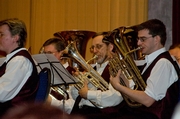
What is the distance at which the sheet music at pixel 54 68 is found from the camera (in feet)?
8.79

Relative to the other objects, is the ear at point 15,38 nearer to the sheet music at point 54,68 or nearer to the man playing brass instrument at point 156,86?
the sheet music at point 54,68

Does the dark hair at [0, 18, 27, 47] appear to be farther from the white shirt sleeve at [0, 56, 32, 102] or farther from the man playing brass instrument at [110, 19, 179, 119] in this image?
the man playing brass instrument at [110, 19, 179, 119]

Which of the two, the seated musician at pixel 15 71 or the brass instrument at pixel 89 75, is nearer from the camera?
the seated musician at pixel 15 71

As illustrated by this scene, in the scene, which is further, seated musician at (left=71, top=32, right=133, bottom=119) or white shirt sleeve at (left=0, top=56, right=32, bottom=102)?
seated musician at (left=71, top=32, right=133, bottom=119)

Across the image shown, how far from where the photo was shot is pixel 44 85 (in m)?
2.59

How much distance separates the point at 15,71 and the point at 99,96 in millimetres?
856

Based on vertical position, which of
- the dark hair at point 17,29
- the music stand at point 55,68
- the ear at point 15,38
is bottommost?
the music stand at point 55,68

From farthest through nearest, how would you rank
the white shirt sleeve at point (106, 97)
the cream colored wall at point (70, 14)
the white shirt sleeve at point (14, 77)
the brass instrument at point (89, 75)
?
1. the cream colored wall at point (70, 14)
2. the brass instrument at point (89, 75)
3. the white shirt sleeve at point (106, 97)
4. the white shirt sleeve at point (14, 77)

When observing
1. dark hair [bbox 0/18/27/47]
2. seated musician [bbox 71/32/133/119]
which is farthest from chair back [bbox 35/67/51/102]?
seated musician [bbox 71/32/133/119]

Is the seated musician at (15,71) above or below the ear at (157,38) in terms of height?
below

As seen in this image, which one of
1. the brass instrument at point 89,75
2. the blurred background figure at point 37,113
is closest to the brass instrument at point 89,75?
the brass instrument at point 89,75

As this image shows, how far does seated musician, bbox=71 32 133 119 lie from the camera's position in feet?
10.1

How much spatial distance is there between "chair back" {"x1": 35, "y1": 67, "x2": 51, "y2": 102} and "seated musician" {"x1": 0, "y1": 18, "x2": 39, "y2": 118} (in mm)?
40

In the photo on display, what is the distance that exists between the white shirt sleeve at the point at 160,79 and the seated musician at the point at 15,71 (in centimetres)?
83
